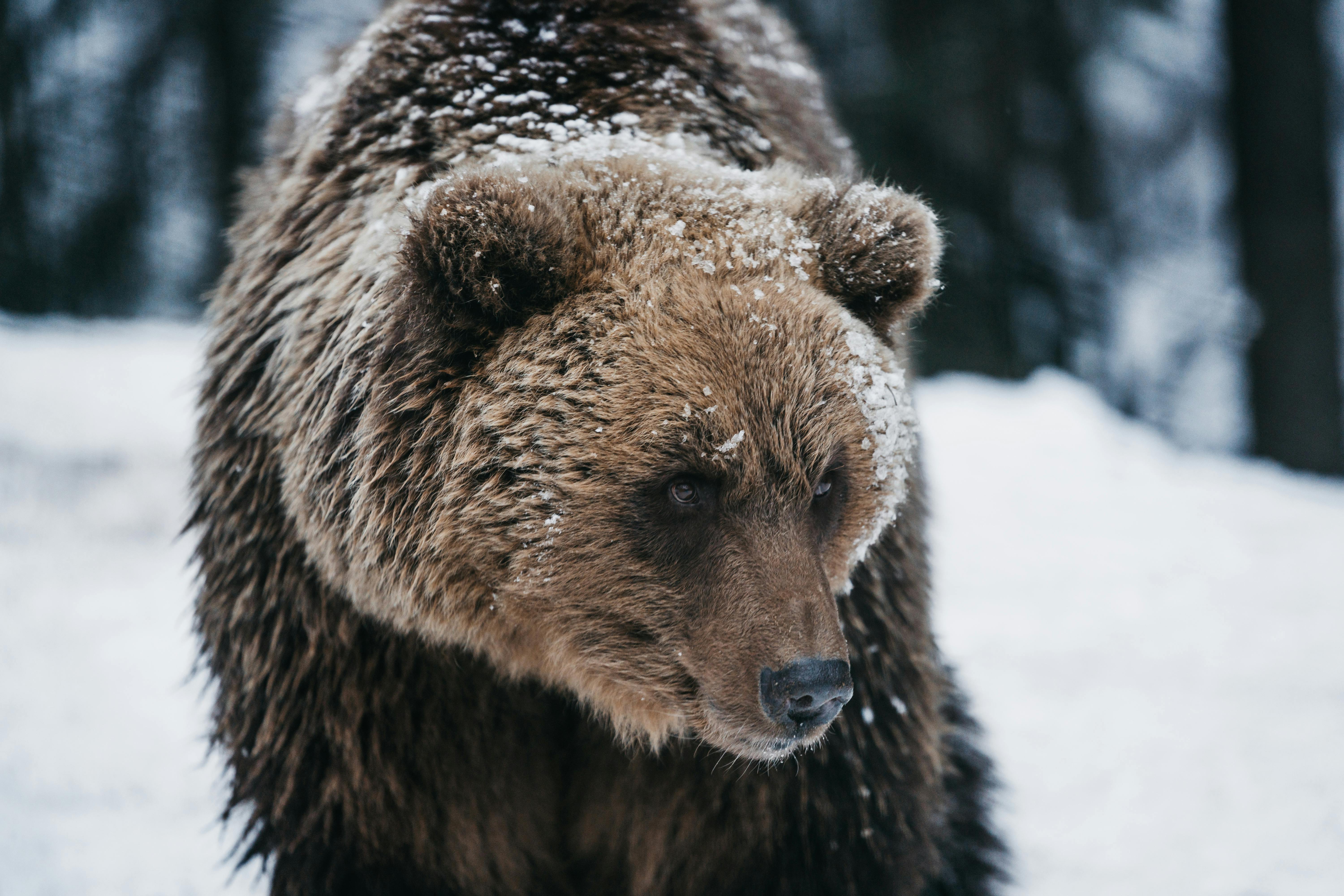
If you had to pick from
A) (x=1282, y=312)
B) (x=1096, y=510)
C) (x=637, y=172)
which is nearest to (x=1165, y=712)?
(x=1096, y=510)

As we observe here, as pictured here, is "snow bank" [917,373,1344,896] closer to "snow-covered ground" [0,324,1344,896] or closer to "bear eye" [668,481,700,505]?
"snow-covered ground" [0,324,1344,896]

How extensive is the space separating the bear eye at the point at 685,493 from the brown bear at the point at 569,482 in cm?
1

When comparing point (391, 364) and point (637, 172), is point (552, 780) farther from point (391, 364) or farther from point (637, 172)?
point (637, 172)

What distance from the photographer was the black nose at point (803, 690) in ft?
7.22

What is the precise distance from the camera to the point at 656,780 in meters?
3.11

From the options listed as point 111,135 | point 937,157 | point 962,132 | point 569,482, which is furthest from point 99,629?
point 962,132

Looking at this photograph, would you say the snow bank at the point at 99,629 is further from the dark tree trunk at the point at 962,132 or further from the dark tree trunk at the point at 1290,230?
the dark tree trunk at the point at 1290,230

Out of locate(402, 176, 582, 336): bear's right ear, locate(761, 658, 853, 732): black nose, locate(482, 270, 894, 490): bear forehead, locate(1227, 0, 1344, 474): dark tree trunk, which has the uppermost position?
locate(402, 176, 582, 336): bear's right ear

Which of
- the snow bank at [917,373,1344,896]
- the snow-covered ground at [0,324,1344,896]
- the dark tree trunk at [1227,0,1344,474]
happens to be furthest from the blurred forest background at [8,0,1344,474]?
the snow bank at [917,373,1344,896]

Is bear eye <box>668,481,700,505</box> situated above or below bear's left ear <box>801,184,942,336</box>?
below

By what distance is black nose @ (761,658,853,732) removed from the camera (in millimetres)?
2201

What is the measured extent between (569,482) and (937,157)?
992 centimetres

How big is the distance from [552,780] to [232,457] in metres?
1.35

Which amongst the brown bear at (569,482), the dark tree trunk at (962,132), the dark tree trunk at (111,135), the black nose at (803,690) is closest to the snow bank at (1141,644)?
the brown bear at (569,482)
